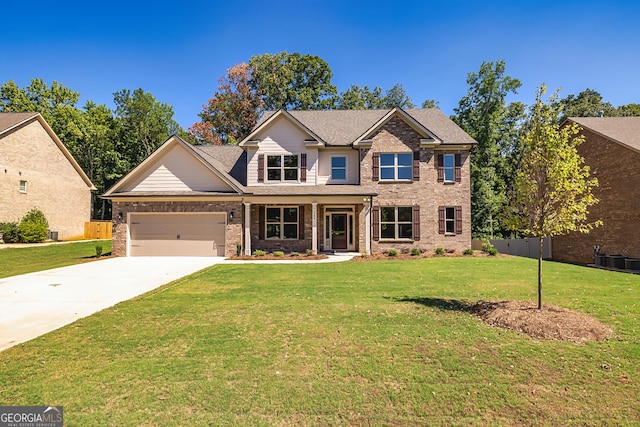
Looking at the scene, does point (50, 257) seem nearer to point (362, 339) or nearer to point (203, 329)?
point (203, 329)

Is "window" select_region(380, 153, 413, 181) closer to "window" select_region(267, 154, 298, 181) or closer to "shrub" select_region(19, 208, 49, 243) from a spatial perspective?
"window" select_region(267, 154, 298, 181)

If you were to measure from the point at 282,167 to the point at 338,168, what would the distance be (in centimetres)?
337

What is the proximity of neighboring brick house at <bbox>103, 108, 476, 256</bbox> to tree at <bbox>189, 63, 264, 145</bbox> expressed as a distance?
69.3 ft

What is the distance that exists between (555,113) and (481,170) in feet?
81.3

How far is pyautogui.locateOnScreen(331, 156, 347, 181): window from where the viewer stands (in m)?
20.2

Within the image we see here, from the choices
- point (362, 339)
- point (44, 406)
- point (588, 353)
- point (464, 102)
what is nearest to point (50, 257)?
point (44, 406)

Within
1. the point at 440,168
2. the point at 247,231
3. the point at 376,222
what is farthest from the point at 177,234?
the point at 440,168

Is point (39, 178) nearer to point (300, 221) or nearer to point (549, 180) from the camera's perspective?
point (300, 221)

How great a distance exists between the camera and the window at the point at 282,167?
19.8m

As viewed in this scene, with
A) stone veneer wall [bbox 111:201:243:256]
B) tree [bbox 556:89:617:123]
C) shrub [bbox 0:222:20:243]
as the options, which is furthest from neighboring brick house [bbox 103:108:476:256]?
tree [bbox 556:89:617:123]

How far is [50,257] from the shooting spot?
60.5 ft

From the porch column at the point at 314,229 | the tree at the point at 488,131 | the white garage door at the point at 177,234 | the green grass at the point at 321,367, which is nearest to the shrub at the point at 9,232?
the white garage door at the point at 177,234

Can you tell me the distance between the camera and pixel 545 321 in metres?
6.02

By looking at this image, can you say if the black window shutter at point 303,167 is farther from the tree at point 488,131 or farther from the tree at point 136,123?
the tree at point 136,123
